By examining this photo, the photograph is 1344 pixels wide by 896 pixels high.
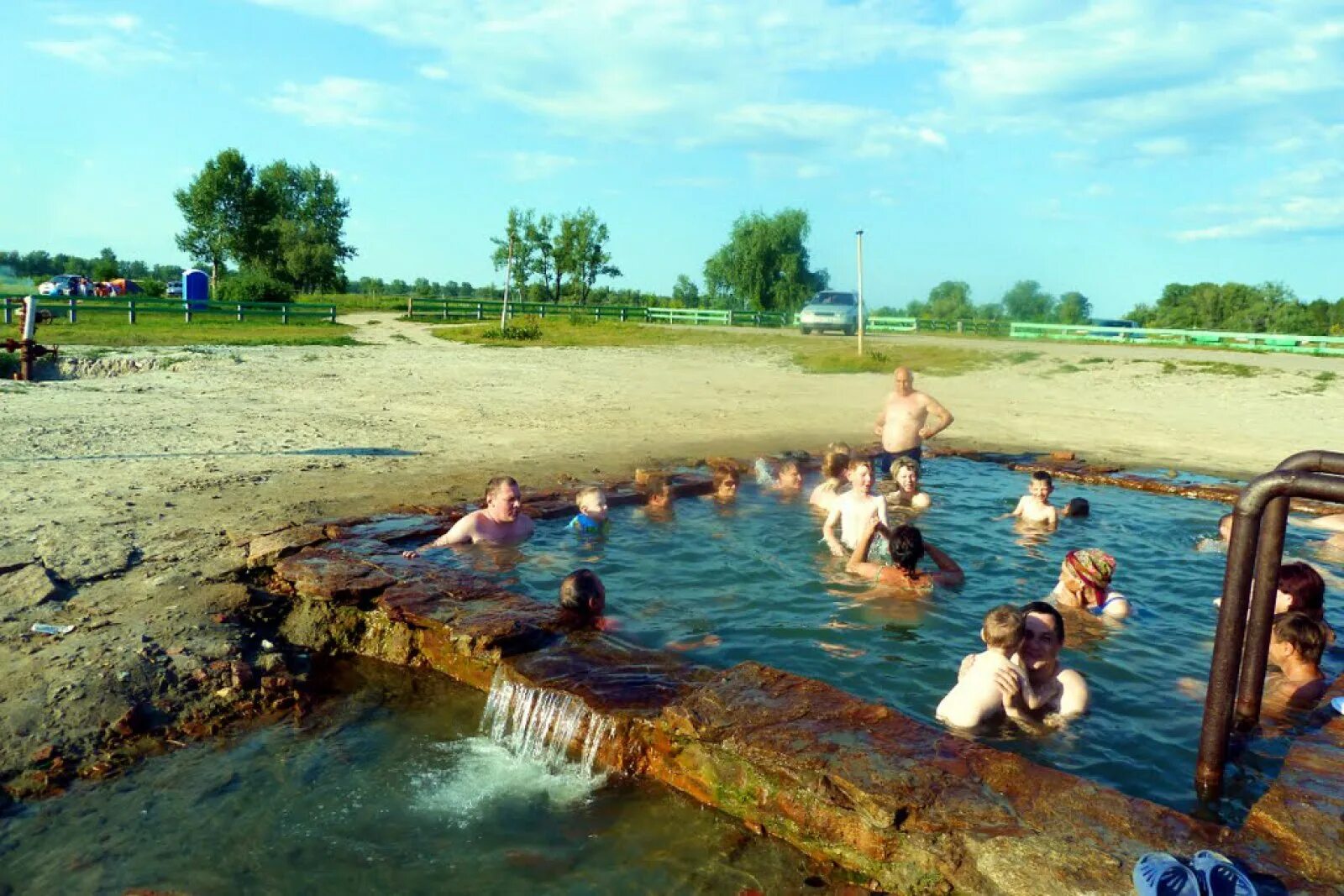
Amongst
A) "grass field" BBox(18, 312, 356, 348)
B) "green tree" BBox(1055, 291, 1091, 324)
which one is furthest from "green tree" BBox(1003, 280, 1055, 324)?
"grass field" BBox(18, 312, 356, 348)

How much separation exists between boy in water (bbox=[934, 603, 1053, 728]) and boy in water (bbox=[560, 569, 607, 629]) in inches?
78.3

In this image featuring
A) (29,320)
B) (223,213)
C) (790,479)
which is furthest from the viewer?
(223,213)

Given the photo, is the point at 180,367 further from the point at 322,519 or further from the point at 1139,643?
the point at 1139,643

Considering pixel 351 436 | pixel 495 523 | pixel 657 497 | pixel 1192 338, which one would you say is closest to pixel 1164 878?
pixel 495 523

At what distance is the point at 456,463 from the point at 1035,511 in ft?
20.0

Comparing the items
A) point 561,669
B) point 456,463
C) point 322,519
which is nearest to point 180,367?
point 456,463

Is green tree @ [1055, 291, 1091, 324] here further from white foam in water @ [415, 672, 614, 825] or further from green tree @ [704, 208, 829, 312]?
white foam in water @ [415, 672, 614, 825]

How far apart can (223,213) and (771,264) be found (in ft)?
113

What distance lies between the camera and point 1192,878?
270 centimetres

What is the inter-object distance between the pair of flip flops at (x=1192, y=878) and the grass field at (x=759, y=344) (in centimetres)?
2018

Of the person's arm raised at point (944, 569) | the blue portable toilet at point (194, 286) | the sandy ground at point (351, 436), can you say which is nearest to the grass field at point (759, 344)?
the sandy ground at point (351, 436)

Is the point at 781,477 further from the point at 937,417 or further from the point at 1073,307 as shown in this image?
the point at 1073,307

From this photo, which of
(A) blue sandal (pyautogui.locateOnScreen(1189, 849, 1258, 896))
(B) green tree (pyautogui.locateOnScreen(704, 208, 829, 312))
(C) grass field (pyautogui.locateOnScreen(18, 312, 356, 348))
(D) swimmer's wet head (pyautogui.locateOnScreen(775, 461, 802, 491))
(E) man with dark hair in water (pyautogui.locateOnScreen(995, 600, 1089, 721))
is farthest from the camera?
(B) green tree (pyautogui.locateOnScreen(704, 208, 829, 312))

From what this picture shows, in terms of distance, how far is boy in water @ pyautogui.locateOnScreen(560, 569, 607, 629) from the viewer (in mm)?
5402
